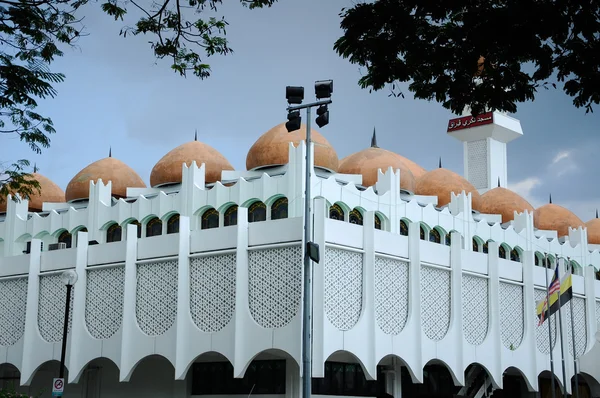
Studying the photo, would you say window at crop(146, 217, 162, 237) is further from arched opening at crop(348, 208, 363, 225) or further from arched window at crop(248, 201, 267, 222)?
arched opening at crop(348, 208, 363, 225)

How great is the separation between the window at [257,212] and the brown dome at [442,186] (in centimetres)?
1095

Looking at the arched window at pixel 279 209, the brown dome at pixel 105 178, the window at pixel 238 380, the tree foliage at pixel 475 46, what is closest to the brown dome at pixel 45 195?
the brown dome at pixel 105 178

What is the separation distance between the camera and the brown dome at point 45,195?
41.7 metres

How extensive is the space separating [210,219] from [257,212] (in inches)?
83.4

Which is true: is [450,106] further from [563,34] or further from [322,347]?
[322,347]

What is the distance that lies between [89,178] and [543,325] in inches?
816

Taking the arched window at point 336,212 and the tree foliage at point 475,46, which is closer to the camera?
the tree foliage at point 475,46

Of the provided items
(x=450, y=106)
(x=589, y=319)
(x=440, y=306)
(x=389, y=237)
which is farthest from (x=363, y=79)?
(x=589, y=319)

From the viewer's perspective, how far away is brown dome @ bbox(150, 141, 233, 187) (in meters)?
37.4

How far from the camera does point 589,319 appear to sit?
1487 inches

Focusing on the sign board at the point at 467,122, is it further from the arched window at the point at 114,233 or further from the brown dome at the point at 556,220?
the arched window at the point at 114,233

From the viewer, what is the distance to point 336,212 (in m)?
32.8

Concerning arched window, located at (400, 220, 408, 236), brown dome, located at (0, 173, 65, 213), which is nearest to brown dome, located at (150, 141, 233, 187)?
brown dome, located at (0, 173, 65, 213)

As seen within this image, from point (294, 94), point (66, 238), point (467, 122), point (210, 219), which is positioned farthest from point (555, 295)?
point (467, 122)
